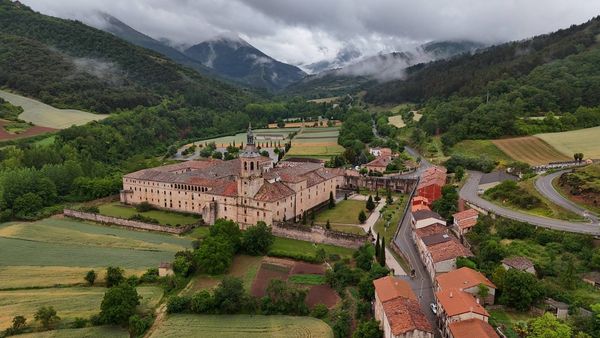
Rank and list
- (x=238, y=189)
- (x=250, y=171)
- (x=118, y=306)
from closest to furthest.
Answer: (x=118, y=306) → (x=250, y=171) → (x=238, y=189)

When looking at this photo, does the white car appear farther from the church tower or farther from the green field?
the church tower

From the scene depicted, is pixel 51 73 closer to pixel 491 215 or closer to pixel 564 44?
pixel 491 215

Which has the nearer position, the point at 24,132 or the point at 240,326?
the point at 240,326

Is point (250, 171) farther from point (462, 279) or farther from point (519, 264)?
point (519, 264)

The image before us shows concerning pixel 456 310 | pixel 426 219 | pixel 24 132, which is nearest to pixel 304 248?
pixel 426 219

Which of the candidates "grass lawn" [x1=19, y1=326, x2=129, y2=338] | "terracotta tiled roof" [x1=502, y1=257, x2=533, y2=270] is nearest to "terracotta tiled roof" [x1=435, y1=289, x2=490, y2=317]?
"terracotta tiled roof" [x1=502, y1=257, x2=533, y2=270]

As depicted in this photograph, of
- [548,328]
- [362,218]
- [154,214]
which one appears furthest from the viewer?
[154,214]
